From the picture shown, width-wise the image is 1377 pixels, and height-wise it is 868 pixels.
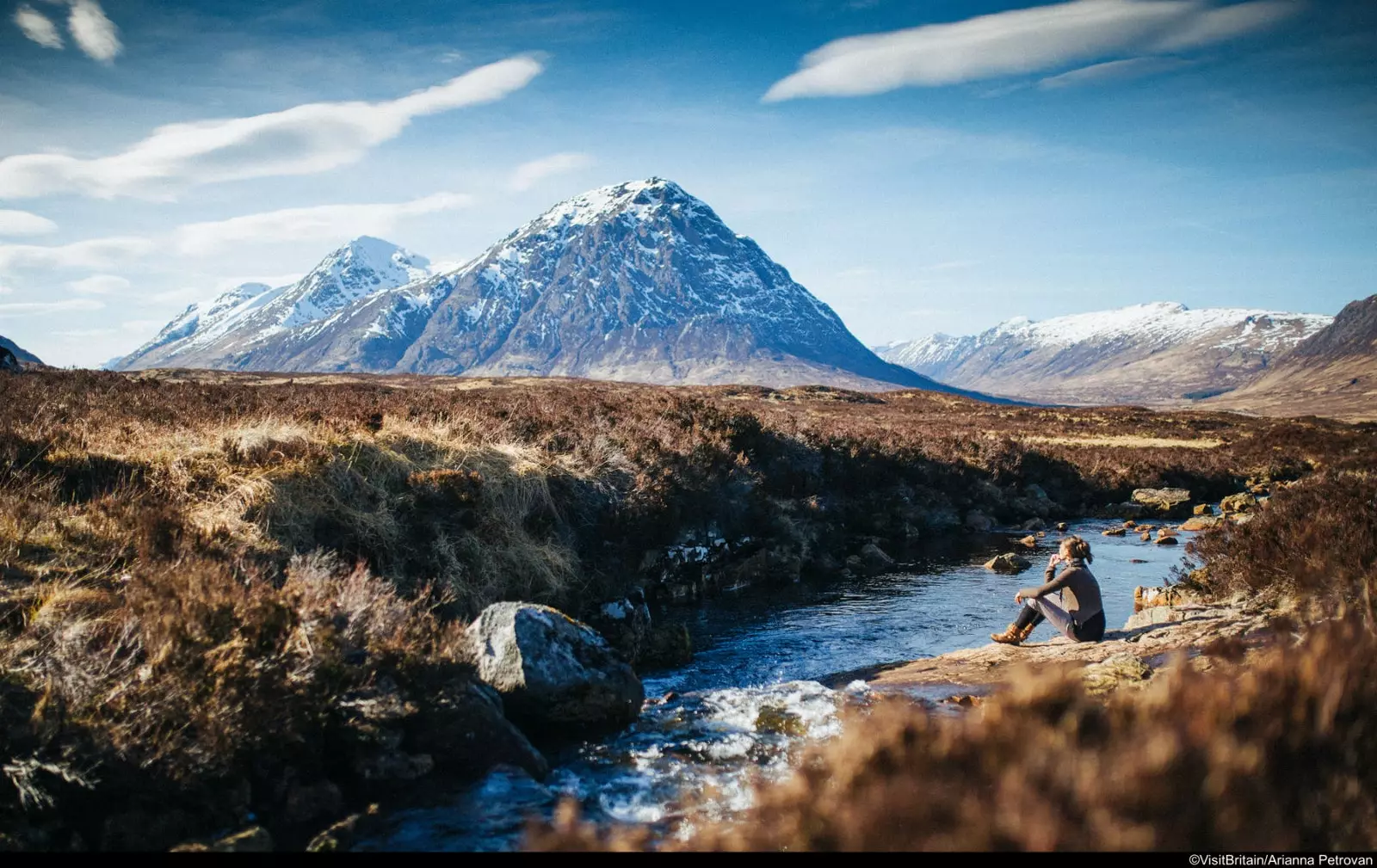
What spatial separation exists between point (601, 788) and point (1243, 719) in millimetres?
4829

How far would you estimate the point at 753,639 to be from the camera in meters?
12.0

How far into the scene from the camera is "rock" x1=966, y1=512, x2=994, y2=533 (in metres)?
21.8

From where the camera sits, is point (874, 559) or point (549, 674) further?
point (874, 559)

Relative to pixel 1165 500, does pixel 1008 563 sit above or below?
above

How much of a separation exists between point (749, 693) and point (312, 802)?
501 cm

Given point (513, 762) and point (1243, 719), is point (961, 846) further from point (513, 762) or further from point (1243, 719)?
point (513, 762)

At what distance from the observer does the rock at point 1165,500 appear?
80.8 feet

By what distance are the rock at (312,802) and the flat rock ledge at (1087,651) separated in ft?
19.7

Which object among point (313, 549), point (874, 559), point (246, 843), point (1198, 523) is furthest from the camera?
point (1198, 523)

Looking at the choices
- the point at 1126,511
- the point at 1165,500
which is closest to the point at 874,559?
the point at 1126,511

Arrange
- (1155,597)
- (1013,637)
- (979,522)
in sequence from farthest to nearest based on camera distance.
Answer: (979,522) → (1155,597) → (1013,637)

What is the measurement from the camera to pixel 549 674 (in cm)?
762

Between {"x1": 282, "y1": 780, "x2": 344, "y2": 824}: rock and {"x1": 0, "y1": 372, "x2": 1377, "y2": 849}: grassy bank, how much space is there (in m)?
0.02

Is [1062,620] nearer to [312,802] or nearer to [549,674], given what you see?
[549,674]
